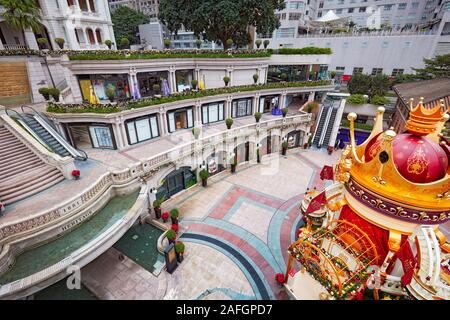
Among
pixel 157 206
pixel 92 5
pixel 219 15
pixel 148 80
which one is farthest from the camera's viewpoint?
pixel 92 5

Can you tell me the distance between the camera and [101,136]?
25016mm

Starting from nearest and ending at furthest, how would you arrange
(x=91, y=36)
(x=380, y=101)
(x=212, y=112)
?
(x=212, y=112) → (x=380, y=101) → (x=91, y=36)

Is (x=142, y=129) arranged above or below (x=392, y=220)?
below

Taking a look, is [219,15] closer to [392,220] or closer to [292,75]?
[292,75]

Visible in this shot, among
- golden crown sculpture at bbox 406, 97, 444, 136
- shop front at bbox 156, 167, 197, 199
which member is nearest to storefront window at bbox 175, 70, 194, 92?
shop front at bbox 156, 167, 197, 199

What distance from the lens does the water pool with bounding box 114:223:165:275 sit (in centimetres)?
1772

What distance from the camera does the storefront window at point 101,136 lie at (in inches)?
966

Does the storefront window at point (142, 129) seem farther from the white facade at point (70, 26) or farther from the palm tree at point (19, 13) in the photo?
the white facade at point (70, 26)

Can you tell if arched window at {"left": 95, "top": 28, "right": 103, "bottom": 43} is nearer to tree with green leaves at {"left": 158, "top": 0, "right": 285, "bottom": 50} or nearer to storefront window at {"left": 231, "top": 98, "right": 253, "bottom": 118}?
tree with green leaves at {"left": 158, "top": 0, "right": 285, "bottom": 50}

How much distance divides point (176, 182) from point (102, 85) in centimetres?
1754

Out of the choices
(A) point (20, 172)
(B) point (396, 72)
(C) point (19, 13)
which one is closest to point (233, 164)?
(A) point (20, 172)

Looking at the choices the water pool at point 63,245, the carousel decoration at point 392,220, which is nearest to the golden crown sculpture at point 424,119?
the carousel decoration at point 392,220

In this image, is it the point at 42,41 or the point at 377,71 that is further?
the point at 377,71
